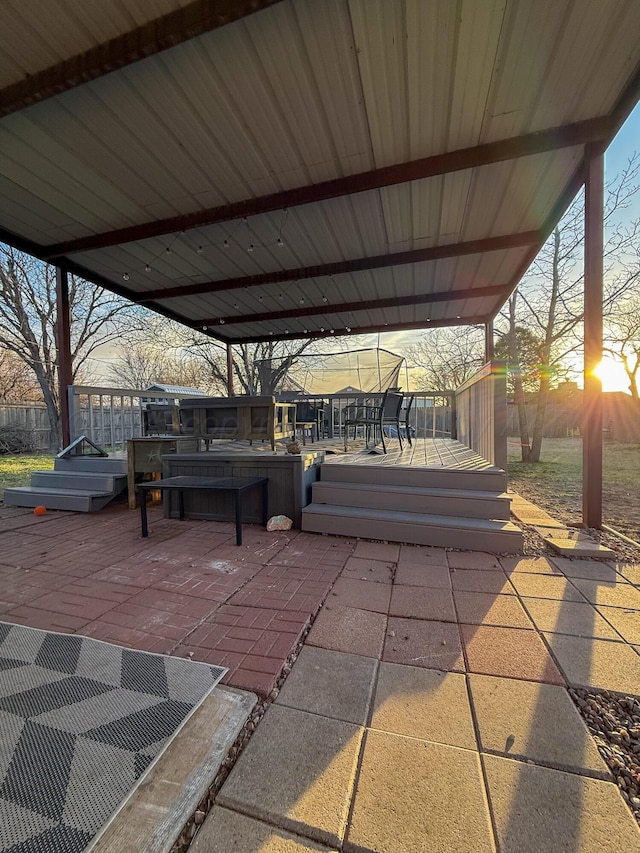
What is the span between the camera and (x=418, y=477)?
3643 millimetres

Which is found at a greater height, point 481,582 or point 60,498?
point 60,498

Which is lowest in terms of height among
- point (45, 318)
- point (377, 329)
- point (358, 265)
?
point (377, 329)

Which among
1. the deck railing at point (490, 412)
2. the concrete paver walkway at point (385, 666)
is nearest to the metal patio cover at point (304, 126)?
the deck railing at point (490, 412)

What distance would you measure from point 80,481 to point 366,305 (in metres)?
5.59

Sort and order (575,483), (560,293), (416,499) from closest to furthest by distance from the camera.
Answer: (416,499), (575,483), (560,293)

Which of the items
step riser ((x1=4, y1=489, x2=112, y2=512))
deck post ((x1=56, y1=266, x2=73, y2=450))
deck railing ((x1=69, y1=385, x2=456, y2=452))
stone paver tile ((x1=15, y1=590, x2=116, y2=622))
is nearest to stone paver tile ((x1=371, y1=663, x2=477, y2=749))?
stone paver tile ((x1=15, y1=590, x2=116, y2=622))

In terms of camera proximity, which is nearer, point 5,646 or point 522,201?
point 5,646

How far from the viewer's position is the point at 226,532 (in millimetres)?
3580

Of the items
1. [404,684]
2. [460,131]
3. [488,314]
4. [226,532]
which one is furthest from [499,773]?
[488,314]

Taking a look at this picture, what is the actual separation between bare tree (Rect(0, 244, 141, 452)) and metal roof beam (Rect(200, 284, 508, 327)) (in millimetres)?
7033

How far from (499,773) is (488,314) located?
7676 mm

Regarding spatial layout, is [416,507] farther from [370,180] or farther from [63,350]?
[63,350]

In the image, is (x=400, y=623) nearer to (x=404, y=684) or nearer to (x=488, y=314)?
(x=404, y=684)

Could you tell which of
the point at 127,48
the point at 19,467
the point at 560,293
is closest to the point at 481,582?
the point at 127,48
